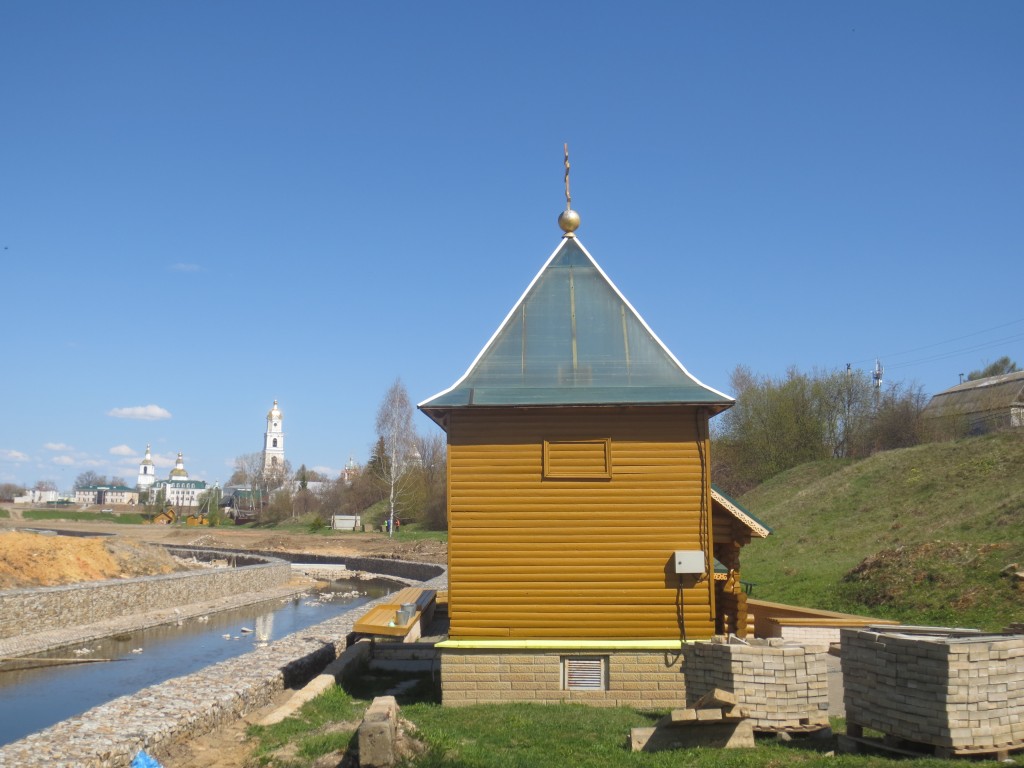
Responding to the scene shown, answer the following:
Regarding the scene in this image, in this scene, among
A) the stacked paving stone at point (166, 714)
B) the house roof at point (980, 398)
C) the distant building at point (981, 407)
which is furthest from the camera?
the house roof at point (980, 398)

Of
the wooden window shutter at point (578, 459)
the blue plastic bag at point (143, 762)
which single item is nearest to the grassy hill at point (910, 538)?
the wooden window shutter at point (578, 459)

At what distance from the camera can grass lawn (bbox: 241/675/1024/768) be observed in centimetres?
791

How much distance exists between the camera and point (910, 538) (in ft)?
78.2

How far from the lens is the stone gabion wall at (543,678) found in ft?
38.2

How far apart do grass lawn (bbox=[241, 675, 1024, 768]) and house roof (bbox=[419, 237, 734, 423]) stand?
403cm

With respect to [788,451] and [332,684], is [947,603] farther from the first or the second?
[788,451]

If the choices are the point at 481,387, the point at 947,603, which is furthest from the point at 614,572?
the point at 947,603

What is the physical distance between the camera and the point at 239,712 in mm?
11680

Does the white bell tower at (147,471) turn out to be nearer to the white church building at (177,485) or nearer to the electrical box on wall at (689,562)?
the white church building at (177,485)

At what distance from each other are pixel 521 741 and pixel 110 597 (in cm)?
1906

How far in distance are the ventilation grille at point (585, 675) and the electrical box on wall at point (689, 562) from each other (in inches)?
64.0

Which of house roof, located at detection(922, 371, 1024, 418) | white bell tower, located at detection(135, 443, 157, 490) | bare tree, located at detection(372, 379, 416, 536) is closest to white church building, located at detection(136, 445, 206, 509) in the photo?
white bell tower, located at detection(135, 443, 157, 490)

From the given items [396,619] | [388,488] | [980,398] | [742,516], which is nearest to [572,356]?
[742,516]

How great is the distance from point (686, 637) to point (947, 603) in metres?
8.24
